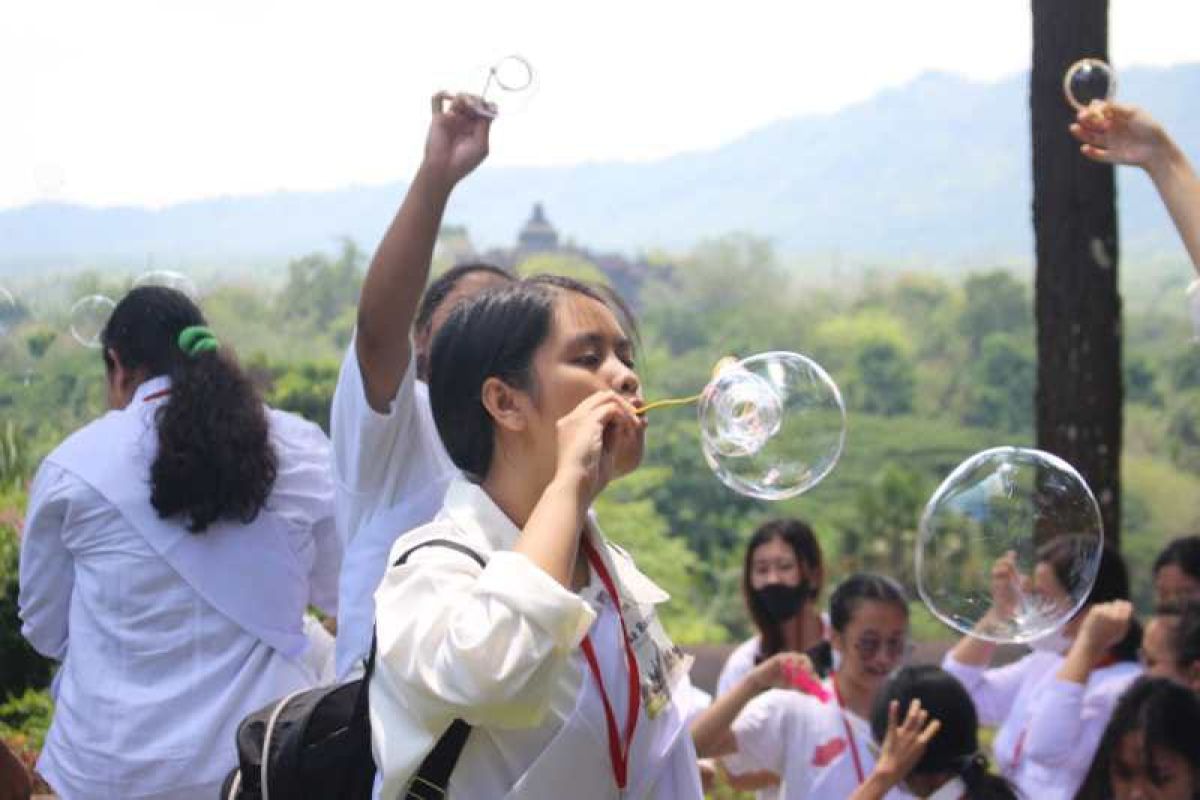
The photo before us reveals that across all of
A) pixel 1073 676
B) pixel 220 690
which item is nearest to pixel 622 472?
pixel 220 690

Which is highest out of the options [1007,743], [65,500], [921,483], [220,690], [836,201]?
[65,500]

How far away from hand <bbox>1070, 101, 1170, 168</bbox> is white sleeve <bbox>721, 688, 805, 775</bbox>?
2143mm

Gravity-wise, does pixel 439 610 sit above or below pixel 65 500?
above

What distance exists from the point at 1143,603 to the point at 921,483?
2.85 m

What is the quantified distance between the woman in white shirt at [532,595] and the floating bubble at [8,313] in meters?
3.73

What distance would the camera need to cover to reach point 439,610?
2566 mm

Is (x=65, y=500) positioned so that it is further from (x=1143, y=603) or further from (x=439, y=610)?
(x=1143, y=603)

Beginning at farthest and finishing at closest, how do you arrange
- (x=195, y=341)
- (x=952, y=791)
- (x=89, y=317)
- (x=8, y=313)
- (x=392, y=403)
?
(x=8, y=313), (x=89, y=317), (x=952, y=791), (x=195, y=341), (x=392, y=403)

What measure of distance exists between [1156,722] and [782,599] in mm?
1372

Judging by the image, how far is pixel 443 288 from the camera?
4133 mm

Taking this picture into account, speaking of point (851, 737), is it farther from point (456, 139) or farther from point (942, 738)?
point (456, 139)

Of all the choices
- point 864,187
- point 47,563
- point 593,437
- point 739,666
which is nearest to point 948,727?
point 739,666

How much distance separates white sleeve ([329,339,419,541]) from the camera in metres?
3.72

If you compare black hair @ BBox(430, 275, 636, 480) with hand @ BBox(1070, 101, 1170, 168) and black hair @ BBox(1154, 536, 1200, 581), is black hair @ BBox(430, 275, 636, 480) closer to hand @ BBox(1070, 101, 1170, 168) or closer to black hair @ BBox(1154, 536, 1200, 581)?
hand @ BBox(1070, 101, 1170, 168)
